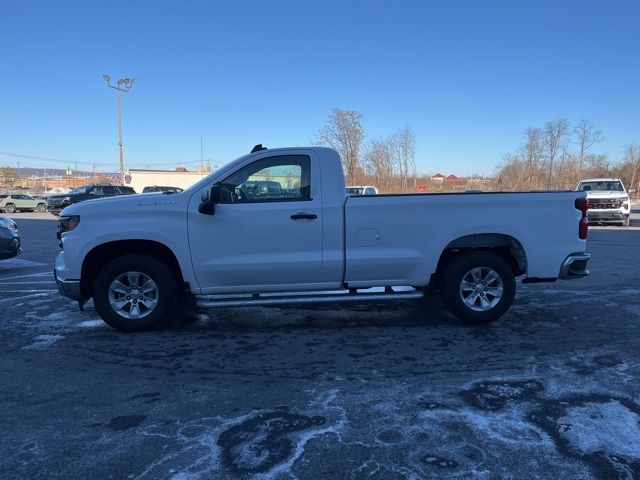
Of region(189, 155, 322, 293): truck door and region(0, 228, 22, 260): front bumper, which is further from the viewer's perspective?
region(0, 228, 22, 260): front bumper

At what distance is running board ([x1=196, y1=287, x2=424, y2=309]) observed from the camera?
532cm

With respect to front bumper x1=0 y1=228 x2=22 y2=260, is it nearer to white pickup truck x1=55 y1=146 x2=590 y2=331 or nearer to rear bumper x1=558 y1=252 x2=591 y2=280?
white pickup truck x1=55 y1=146 x2=590 y2=331

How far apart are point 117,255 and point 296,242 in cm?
208

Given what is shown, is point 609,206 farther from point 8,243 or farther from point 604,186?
point 8,243

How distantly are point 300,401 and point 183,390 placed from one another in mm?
1002

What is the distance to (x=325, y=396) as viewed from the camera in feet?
12.6

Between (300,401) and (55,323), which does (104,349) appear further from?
(300,401)

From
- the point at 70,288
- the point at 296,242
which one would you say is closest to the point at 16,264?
the point at 70,288

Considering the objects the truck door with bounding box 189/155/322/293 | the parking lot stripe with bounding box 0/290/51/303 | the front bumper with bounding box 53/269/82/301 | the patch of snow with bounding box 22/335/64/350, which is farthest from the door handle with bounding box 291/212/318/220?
the parking lot stripe with bounding box 0/290/51/303

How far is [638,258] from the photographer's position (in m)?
10.9

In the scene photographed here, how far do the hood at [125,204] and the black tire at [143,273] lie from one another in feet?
1.79

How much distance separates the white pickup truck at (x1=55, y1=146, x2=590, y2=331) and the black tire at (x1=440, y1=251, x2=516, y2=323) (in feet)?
0.04

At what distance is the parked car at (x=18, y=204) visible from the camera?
3597 cm

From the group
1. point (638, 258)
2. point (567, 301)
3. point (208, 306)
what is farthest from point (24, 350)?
point (638, 258)
